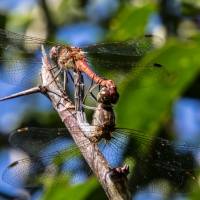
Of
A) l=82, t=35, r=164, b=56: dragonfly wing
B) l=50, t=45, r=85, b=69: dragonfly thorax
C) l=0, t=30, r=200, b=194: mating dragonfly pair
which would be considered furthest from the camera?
l=82, t=35, r=164, b=56: dragonfly wing

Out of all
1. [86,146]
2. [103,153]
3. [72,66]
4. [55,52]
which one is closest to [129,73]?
[72,66]

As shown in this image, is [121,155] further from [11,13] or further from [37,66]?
[11,13]

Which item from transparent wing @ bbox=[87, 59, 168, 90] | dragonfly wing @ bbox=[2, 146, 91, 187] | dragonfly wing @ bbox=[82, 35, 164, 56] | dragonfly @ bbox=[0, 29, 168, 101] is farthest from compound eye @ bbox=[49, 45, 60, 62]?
dragonfly wing @ bbox=[2, 146, 91, 187]

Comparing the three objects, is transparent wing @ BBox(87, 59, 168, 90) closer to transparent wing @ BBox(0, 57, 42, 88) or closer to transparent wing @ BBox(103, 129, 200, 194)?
transparent wing @ BBox(0, 57, 42, 88)

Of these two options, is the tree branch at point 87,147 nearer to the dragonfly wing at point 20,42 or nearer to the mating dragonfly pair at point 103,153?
the mating dragonfly pair at point 103,153

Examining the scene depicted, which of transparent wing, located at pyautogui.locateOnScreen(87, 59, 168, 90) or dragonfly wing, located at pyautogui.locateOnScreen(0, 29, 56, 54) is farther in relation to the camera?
dragonfly wing, located at pyautogui.locateOnScreen(0, 29, 56, 54)

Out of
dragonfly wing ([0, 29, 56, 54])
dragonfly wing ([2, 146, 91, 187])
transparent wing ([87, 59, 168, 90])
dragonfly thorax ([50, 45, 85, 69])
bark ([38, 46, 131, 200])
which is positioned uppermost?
dragonfly wing ([0, 29, 56, 54])
